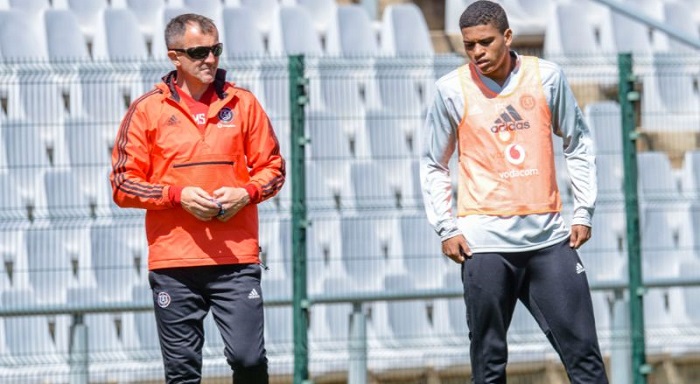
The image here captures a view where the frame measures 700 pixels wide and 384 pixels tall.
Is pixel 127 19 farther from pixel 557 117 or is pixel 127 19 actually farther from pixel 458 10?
pixel 557 117

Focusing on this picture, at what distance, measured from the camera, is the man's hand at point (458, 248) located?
4.55 m

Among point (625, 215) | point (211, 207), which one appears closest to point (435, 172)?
point (211, 207)

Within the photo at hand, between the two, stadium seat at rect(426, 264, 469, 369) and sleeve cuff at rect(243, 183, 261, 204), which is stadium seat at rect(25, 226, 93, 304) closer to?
stadium seat at rect(426, 264, 469, 369)

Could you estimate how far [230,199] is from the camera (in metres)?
4.57

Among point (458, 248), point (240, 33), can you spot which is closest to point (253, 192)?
point (458, 248)

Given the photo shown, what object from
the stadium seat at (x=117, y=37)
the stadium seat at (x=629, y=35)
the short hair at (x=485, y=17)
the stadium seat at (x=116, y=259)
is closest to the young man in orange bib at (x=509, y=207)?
the short hair at (x=485, y=17)

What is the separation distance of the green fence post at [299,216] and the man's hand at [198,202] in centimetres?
265

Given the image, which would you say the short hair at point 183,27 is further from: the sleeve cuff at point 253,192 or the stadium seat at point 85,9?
the stadium seat at point 85,9

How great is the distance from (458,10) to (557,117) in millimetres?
5721

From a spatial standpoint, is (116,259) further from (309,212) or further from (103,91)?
(309,212)

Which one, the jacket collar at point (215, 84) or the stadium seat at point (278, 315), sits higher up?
the jacket collar at point (215, 84)

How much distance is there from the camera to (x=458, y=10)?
403 inches

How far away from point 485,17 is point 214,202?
111 centimetres

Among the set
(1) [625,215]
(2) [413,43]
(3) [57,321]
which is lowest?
(3) [57,321]
